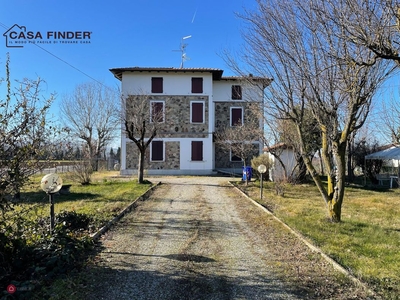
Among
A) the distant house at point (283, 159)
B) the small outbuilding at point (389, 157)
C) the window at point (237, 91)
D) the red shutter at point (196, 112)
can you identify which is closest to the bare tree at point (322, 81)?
the window at point (237, 91)

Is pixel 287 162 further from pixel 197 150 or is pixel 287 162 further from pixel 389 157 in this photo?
pixel 197 150

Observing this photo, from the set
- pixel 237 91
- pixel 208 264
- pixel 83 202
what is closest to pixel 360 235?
pixel 208 264

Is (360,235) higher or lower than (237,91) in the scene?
lower

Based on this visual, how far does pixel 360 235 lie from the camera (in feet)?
20.2

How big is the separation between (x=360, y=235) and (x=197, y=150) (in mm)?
18723

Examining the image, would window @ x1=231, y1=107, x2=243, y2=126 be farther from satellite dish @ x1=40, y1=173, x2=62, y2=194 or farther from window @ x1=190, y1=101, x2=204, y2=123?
satellite dish @ x1=40, y1=173, x2=62, y2=194

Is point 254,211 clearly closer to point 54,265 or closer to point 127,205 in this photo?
point 127,205

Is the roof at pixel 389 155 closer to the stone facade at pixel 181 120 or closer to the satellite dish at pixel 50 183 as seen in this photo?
the stone facade at pixel 181 120

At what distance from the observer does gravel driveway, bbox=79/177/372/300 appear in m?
3.59

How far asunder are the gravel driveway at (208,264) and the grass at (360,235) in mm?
357

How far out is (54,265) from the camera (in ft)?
12.9

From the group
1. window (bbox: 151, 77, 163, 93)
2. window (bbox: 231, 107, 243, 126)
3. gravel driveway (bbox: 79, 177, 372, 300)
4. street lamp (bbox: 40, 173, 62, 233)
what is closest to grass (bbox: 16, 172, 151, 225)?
street lamp (bbox: 40, 173, 62, 233)

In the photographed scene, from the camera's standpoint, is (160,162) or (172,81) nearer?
(160,162)

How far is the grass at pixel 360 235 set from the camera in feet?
13.5
